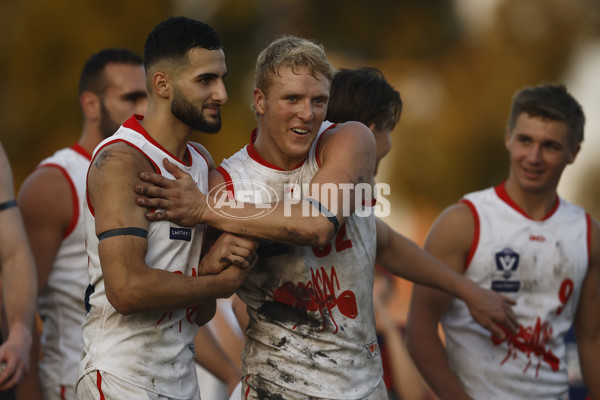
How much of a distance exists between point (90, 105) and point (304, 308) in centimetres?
269

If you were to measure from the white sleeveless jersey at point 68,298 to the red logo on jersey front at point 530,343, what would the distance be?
2527 millimetres

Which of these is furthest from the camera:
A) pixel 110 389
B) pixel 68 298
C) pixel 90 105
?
pixel 90 105

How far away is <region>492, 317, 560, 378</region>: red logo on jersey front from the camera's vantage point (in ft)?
16.4

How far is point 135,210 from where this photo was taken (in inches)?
129

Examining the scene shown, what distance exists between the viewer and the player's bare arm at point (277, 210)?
338 cm

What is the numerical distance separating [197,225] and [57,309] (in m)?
1.96

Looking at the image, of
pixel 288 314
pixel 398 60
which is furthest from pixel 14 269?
pixel 398 60

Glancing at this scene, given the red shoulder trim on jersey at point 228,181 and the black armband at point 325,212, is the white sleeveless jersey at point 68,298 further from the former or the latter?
the black armband at point 325,212

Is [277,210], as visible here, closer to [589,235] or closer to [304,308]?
[304,308]

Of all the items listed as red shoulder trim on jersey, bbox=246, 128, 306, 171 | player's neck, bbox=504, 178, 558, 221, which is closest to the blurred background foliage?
player's neck, bbox=504, 178, 558, 221

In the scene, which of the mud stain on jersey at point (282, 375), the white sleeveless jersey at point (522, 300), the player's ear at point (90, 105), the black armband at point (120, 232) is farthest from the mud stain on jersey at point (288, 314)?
the player's ear at point (90, 105)

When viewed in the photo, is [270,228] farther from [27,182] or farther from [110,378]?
[27,182]

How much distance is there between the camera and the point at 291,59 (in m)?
3.71

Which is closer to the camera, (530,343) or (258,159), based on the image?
(258,159)
